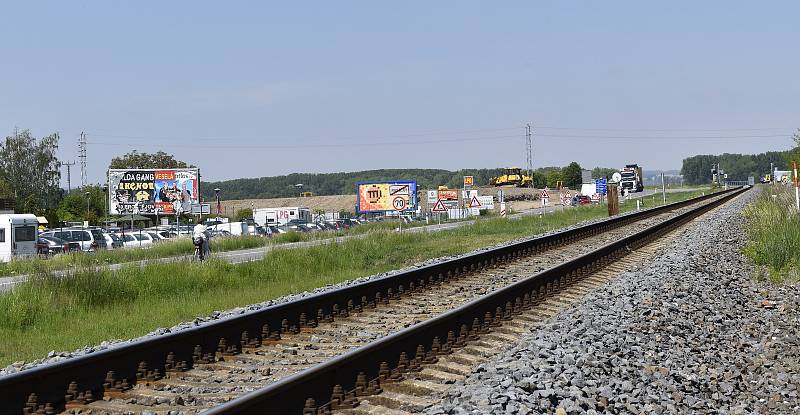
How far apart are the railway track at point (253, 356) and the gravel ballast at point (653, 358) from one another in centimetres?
84

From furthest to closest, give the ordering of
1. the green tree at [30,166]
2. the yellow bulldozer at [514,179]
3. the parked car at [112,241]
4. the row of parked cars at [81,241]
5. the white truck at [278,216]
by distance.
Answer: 1. the yellow bulldozer at [514,179]
2. the green tree at [30,166]
3. the white truck at [278,216]
4. the parked car at [112,241]
5. the row of parked cars at [81,241]

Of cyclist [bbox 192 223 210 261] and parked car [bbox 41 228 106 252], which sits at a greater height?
cyclist [bbox 192 223 210 261]

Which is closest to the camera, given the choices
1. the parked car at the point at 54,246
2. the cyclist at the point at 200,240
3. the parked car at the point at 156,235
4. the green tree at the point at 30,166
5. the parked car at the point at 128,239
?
the cyclist at the point at 200,240

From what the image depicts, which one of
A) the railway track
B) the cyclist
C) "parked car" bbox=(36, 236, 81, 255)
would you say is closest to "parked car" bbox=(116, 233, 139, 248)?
"parked car" bbox=(36, 236, 81, 255)

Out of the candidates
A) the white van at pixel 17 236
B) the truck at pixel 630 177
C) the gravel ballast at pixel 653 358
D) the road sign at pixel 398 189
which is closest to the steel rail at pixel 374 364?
the gravel ballast at pixel 653 358

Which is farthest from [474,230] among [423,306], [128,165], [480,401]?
[128,165]

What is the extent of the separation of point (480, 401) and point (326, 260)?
62.0ft

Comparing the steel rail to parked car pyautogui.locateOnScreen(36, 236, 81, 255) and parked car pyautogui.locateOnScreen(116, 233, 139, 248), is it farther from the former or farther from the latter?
parked car pyautogui.locateOnScreen(116, 233, 139, 248)

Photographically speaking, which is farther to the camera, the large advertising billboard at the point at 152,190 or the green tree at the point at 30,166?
the green tree at the point at 30,166

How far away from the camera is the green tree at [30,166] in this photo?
347 feet

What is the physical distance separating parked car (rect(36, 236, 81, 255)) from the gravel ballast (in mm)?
34262

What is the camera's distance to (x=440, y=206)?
5106cm

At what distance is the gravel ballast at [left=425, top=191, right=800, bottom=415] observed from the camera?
708 cm

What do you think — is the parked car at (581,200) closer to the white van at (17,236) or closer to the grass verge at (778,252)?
the white van at (17,236)
